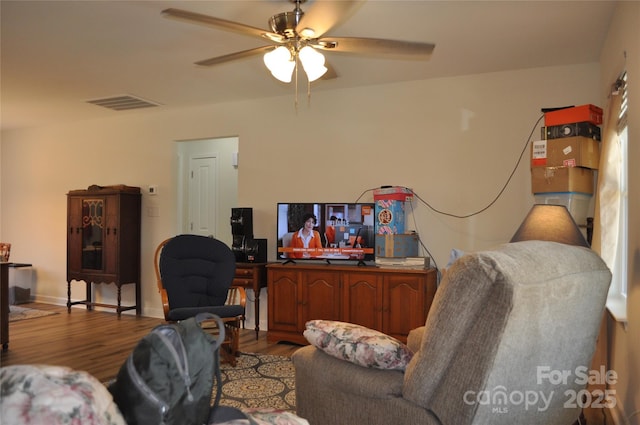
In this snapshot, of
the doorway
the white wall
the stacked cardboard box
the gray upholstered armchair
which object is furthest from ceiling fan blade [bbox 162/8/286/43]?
the doorway

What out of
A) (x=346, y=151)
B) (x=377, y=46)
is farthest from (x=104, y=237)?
(x=377, y=46)

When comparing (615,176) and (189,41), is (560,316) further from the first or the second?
(189,41)

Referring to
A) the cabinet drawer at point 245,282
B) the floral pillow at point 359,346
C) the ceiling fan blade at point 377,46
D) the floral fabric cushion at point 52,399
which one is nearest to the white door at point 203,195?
the cabinet drawer at point 245,282

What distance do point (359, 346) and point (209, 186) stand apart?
183 inches

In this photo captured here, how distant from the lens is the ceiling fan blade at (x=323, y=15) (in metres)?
2.04

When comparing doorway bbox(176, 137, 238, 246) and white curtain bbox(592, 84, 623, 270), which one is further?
doorway bbox(176, 137, 238, 246)

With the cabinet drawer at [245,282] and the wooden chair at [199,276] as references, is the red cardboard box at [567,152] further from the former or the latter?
the cabinet drawer at [245,282]

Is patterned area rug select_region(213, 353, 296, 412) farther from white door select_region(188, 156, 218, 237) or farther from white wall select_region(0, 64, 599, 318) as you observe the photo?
white door select_region(188, 156, 218, 237)

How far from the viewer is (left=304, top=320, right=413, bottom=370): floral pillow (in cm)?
168

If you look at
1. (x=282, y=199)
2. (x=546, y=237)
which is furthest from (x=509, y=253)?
(x=282, y=199)

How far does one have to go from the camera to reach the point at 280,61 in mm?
2514

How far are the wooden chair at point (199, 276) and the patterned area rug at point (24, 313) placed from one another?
2803 millimetres

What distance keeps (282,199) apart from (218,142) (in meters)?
1.59

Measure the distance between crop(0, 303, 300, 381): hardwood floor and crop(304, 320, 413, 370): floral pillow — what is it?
2187 millimetres
